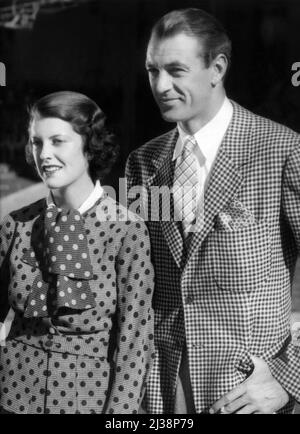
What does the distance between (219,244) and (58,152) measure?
1.63 ft

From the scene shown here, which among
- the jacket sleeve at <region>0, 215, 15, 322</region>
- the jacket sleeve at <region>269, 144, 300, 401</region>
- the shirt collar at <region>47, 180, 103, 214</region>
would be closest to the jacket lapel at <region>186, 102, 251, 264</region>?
the jacket sleeve at <region>269, 144, 300, 401</region>

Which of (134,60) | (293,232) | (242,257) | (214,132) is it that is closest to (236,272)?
(242,257)

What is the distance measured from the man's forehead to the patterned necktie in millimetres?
232

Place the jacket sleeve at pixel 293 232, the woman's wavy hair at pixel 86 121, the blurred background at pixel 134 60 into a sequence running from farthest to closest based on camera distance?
the blurred background at pixel 134 60 → the woman's wavy hair at pixel 86 121 → the jacket sleeve at pixel 293 232

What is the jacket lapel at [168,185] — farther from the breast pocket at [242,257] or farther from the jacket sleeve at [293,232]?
the jacket sleeve at [293,232]

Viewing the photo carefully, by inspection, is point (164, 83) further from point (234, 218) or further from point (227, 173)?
point (234, 218)

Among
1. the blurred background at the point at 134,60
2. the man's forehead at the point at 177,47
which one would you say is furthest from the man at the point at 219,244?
the blurred background at the point at 134,60

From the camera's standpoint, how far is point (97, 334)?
2033mm

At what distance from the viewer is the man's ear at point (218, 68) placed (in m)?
1.99

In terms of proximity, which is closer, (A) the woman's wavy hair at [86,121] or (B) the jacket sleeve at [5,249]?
(A) the woman's wavy hair at [86,121]

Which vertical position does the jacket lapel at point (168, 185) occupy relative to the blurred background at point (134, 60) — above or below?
below

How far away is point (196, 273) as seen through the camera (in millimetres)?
→ 1997

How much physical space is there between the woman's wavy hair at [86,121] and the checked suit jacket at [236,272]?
23 cm
